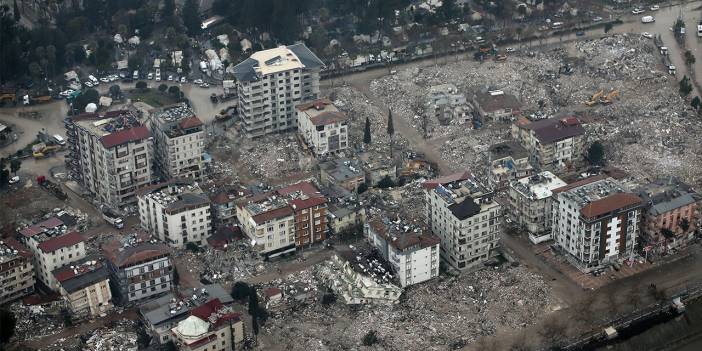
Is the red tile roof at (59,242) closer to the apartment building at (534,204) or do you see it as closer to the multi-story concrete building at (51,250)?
the multi-story concrete building at (51,250)

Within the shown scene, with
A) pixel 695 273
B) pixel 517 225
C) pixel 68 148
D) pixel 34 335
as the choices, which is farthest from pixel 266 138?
pixel 695 273

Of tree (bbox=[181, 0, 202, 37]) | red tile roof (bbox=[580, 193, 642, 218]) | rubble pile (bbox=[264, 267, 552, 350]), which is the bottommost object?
rubble pile (bbox=[264, 267, 552, 350])

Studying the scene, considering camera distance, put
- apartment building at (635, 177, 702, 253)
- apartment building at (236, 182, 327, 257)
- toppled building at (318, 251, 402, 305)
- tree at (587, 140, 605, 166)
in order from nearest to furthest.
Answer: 1. toppled building at (318, 251, 402, 305)
2. apartment building at (236, 182, 327, 257)
3. apartment building at (635, 177, 702, 253)
4. tree at (587, 140, 605, 166)

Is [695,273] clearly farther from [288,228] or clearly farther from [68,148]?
[68,148]

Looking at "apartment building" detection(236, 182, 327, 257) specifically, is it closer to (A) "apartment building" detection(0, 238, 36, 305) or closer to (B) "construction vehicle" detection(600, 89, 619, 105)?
(A) "apartment building" detection(0, 238, 36, 305)

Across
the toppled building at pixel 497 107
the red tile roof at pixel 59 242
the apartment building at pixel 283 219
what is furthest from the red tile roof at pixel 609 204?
the red tile roof at pixel 59 242

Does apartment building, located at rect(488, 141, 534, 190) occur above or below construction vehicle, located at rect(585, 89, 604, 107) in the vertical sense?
below

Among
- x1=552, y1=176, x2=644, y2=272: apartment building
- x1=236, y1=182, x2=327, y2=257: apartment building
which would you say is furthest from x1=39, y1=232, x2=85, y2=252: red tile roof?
x1=552, y1=176, x2=644, y2=272: apartment building

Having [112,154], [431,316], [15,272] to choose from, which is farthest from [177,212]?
[431,316]
